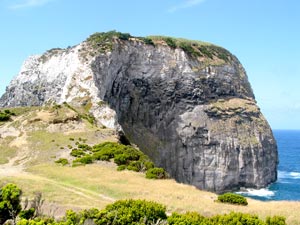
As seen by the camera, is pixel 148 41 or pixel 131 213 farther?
pixel 148 41

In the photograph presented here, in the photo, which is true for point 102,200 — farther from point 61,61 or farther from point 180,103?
point 61,61

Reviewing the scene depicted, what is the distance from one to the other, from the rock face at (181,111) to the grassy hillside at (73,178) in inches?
1575

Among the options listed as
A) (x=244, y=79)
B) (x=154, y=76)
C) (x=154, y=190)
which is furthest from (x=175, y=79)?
(x=154, y=190)

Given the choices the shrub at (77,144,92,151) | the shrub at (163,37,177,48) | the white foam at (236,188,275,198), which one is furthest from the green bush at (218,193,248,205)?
the shrub at (163,37,177,48)

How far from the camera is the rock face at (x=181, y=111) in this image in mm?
105438

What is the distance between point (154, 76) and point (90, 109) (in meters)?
37.3

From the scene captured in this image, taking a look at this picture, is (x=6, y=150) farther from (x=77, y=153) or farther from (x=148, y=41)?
(x=148, y=41)

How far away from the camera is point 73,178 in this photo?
34906mm

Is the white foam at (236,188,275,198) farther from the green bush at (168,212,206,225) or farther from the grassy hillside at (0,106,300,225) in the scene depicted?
the green bush at (168,212,206,225)

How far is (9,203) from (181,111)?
302 ft

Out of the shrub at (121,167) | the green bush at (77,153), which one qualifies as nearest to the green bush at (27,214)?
the shrub at (121,167)

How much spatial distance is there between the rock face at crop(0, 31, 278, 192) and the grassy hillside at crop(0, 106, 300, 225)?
40.0 m

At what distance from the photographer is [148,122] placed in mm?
111688

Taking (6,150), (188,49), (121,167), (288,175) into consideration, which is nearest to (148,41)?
(188,49)
